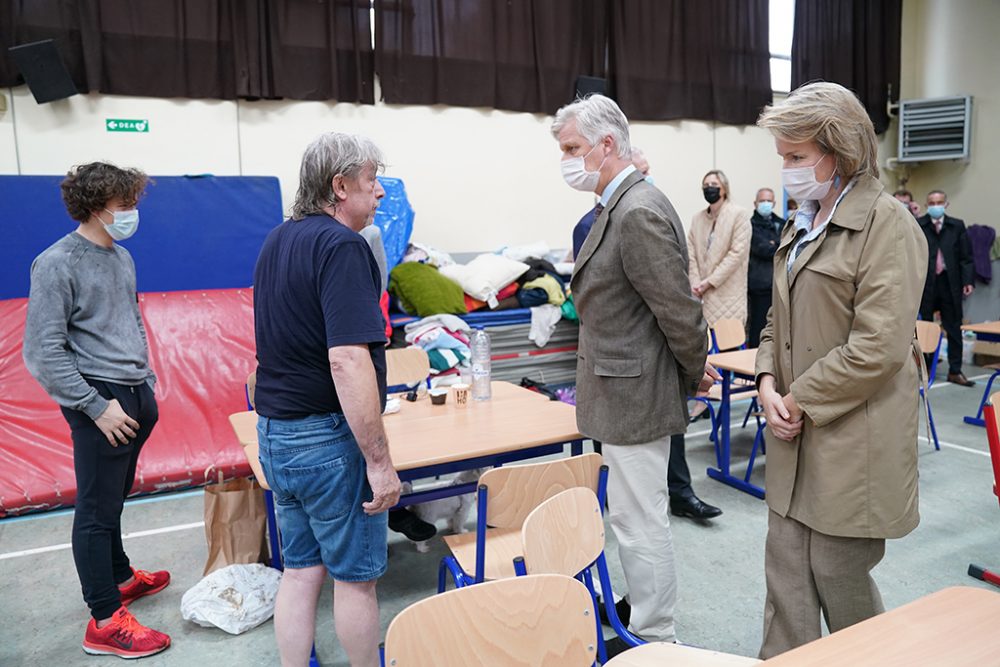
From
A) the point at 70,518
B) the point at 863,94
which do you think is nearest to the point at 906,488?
the point at 70,518

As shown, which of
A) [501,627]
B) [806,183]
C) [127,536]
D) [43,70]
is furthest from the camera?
[43,70]

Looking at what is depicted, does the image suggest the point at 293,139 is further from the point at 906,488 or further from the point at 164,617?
the point at 906,488

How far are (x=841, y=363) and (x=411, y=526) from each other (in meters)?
2.19

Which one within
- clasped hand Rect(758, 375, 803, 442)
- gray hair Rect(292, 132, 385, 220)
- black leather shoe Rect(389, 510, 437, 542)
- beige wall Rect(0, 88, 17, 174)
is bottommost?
black leather shoe Rect(389, 510, 437, 542)

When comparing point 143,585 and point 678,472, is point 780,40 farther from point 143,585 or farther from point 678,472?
point 143,585

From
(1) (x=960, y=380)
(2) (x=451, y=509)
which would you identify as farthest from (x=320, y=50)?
(1) (x=960, y=380)

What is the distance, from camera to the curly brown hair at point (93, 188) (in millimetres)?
2258

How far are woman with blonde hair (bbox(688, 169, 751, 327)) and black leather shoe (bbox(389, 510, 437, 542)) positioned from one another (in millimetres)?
2842

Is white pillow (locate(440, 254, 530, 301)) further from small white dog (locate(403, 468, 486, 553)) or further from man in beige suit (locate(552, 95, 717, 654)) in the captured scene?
man in beige suit (locate(552, 95, 717, 654))

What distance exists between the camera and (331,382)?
1713mm

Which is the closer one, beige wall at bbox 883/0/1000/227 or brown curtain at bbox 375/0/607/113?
brown curtain at bbox 375/0/607/113

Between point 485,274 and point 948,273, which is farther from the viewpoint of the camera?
point 948,273

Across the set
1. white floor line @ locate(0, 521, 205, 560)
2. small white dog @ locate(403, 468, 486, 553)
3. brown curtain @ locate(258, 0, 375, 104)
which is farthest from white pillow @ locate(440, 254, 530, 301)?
white floor line @ locate(0, 521, 205, 560)

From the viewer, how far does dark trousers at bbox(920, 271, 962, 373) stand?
20.6ft
